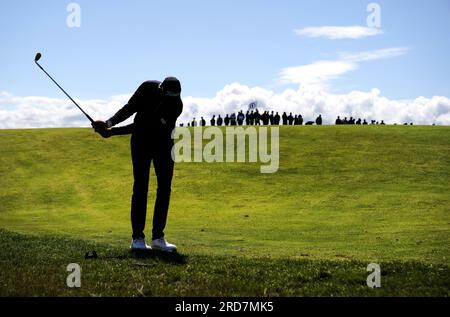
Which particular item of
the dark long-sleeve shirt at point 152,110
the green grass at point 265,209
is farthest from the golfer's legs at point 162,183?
the green grass at point 265,209

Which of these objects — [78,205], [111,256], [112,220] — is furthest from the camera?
[78,205]

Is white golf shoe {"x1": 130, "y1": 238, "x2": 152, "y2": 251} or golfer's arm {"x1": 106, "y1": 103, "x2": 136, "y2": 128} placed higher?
golfer's arm {"x1": 106, "y1": 103, "x2": 136, "y2": 128}

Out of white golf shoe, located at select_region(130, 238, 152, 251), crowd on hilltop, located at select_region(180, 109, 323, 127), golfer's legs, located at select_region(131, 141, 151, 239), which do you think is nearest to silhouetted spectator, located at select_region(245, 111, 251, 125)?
crowd on hilltop, located at select_region(180, 109, 323, 127)

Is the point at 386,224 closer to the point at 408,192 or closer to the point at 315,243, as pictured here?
the point at 315,243

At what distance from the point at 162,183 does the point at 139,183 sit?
43 cm

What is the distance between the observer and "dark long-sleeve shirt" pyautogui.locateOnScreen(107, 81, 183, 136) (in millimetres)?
10227

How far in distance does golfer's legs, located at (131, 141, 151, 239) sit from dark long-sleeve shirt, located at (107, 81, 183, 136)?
1.18 ft

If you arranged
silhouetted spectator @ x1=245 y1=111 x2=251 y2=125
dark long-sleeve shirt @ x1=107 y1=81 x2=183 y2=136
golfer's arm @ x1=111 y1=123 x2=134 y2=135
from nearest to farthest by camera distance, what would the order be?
dark long-sleeve shirt @ x1=107 y1=81 x2=183 y2=136 → golfer's arm @ x1=111 y1=123 x2=134 y2=135 → silhouetted spectator @ x1=245 y1=111 x2=251 y2=125

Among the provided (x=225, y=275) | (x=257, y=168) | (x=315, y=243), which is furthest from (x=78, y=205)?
(x=225, y=275)

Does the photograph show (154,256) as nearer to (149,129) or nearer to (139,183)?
(139,183)

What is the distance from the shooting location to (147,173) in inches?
415

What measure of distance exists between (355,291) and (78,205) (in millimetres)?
27398

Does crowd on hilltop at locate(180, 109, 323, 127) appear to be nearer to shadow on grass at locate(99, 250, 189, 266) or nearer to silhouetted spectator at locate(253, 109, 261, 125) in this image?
silhouetted spectator at locate(253, 109, 261, 125)

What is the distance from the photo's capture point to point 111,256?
32.7 ft
